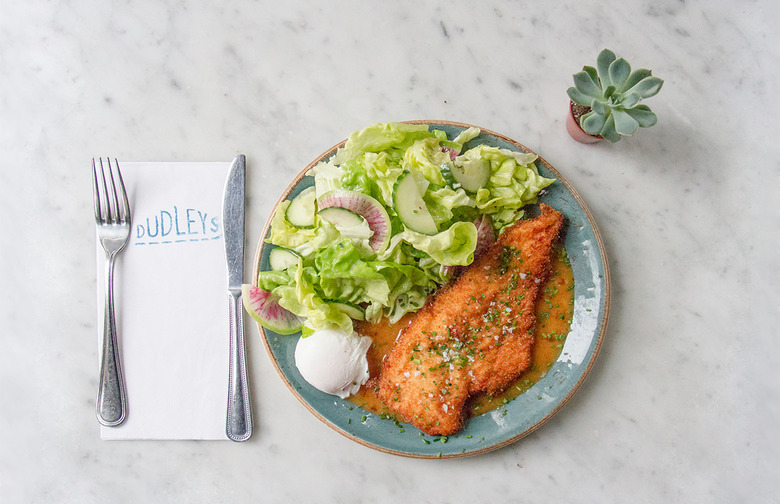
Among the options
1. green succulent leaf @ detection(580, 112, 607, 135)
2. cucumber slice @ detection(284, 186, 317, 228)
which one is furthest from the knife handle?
green succulent leaf @ detection(580, 112, 607, 135)

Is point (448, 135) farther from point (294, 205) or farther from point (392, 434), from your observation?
point (392, 434)

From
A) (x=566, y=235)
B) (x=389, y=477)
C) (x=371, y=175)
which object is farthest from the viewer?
(x=389, y=477)

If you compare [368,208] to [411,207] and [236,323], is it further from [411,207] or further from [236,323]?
[236,323]

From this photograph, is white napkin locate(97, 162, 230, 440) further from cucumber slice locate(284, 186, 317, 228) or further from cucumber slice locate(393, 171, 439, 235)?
cucumber slice locate(393, 171, 439, 235)

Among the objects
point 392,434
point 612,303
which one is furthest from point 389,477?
point 612,303

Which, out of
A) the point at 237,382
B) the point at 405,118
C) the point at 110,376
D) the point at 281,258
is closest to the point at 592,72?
the point at 405,118

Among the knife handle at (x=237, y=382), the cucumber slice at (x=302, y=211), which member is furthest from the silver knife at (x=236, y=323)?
the cucumber slice at (x=302, y=211)
